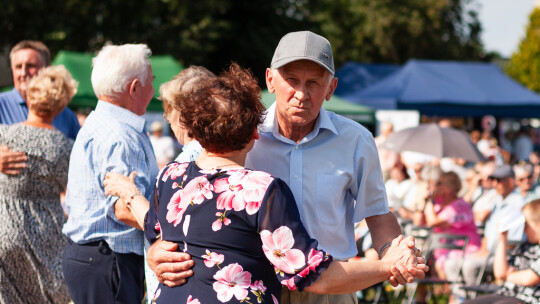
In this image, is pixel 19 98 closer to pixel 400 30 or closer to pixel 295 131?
pixel 295 131

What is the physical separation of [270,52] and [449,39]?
1751cm

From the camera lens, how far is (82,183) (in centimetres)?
331

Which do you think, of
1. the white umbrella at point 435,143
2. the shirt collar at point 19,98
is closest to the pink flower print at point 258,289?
the shirt collar at point 19,98

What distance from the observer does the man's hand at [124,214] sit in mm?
2979

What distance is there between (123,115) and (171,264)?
1258 millimetres

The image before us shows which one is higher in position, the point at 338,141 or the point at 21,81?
the point at 338,141

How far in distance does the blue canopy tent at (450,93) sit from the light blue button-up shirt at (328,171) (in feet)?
46.1

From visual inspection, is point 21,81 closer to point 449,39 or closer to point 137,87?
point 137,87

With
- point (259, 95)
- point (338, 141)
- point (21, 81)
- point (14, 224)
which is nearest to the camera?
point (259, 95)

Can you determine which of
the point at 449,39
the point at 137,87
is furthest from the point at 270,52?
the point at 137,87

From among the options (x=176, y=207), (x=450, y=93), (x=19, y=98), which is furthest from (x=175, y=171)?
(x=450, y=93)

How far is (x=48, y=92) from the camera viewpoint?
13.4 ft

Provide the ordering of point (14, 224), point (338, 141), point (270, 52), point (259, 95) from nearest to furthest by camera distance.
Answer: point (259, 95) < point (338, 141) < point (14, 224) < point (270, 52)

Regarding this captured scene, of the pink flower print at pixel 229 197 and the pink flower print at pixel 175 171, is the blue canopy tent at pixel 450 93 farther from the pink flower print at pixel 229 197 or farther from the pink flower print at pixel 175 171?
the pink flower print at pixel 229 197
